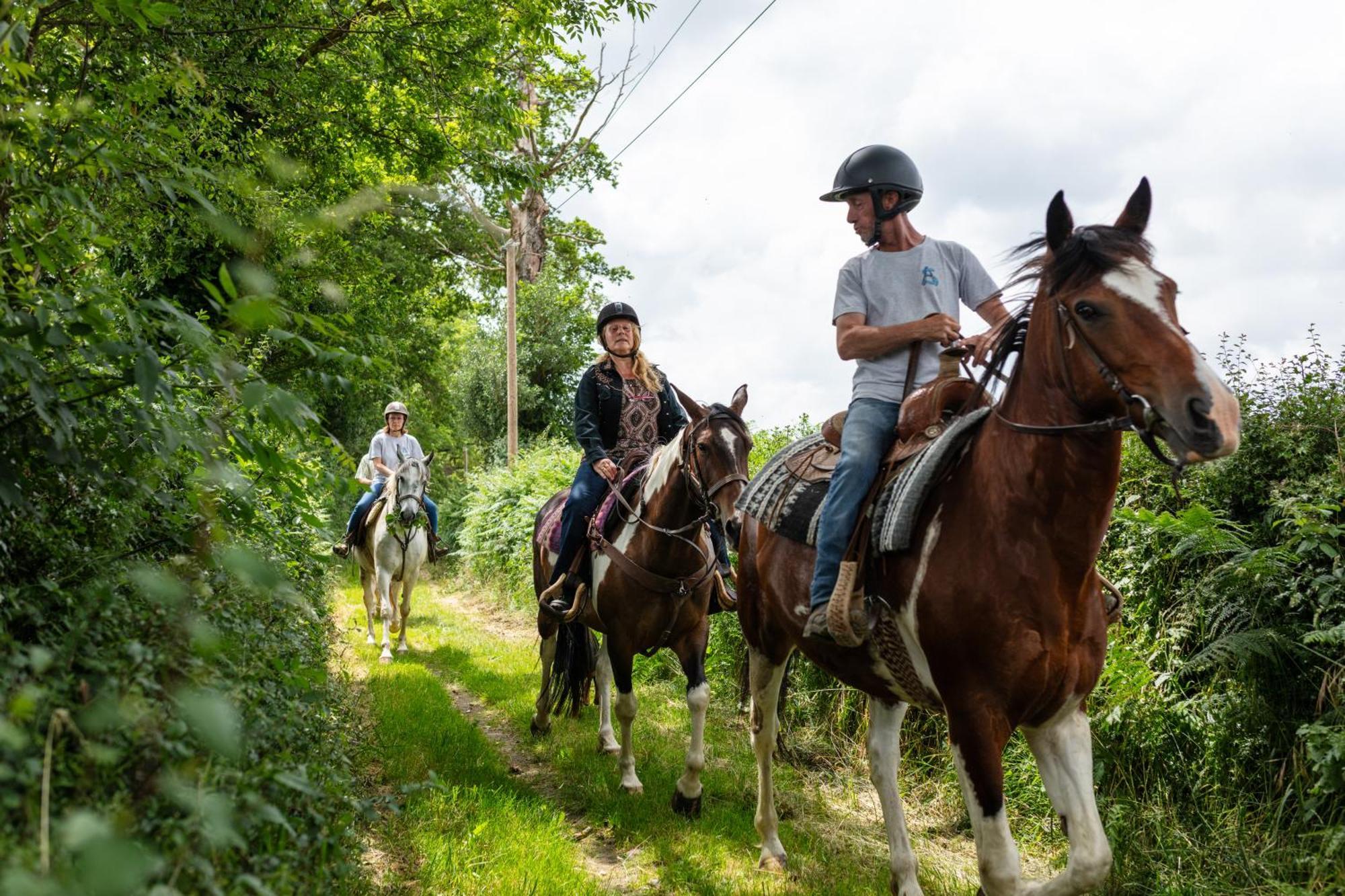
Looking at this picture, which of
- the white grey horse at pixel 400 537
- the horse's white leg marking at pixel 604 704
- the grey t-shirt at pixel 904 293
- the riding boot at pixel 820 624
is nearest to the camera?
the riding boot at pixel 820 624

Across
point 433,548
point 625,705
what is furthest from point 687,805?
point 433,548

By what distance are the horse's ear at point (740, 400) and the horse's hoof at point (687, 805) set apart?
101 inches

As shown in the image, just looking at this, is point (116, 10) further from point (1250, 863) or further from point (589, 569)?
point (1250, 863)

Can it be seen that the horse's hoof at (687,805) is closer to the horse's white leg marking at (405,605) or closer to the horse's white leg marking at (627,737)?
the horse's white leg marking at (627,737)

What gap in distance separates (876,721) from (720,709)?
12.2 ft

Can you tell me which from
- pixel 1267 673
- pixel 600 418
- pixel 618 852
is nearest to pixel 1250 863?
pixel 1267 673

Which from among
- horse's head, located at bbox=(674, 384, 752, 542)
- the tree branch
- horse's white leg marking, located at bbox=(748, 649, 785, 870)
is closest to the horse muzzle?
horse's head, located at bbox=(674, 384, 752, 542)

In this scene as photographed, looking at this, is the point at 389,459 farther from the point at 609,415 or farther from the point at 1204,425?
the point at 1204,425

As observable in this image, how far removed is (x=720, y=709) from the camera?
7.86 metres

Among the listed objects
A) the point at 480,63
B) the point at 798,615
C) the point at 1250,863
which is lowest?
the point at 1250,863

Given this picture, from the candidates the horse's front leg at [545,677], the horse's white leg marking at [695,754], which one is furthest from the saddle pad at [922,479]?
the horse's front leg at [545,677]

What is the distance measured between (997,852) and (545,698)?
16.0 feet

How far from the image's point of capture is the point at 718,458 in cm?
518

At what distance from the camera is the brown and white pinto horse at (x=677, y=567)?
5.23 m
